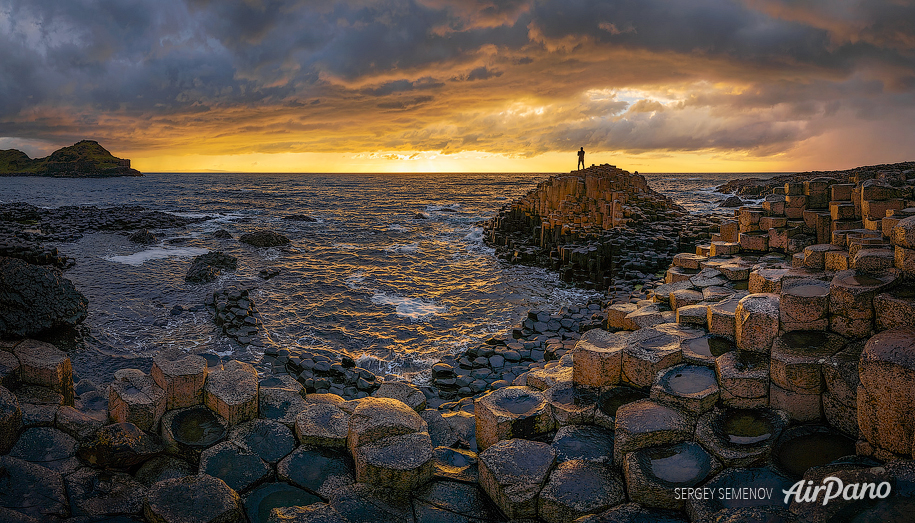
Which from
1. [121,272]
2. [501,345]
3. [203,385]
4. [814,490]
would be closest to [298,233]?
[121,272]

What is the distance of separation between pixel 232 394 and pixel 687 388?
16.8 feet

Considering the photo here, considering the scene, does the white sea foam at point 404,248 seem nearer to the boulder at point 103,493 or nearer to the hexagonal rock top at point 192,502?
the boulder at point 103,493

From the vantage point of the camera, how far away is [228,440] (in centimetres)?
468

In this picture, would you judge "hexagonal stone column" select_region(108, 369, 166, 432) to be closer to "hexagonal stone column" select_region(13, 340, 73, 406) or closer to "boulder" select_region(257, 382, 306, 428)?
"boulder" select_region(257, 382, 306, 428)

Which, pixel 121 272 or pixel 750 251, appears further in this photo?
pixel 121 272

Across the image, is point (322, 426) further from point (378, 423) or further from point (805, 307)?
point (805, 307)

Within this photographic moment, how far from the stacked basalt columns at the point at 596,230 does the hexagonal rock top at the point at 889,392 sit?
1236cm

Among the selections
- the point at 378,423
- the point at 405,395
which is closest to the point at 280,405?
the point at 378,423

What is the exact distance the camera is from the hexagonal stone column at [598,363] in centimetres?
541

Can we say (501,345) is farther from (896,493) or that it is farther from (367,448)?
(896,493)

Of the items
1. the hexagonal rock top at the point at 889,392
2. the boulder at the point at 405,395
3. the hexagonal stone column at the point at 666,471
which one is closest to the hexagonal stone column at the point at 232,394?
the boulder at the point at 405,395

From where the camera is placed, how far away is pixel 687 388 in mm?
4773

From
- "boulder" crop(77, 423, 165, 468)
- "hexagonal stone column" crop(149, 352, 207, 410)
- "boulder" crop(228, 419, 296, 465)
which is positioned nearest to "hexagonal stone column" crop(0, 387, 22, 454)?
"boulder" crop(77, 423, 165, 468)

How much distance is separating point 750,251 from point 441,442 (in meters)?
8.29
